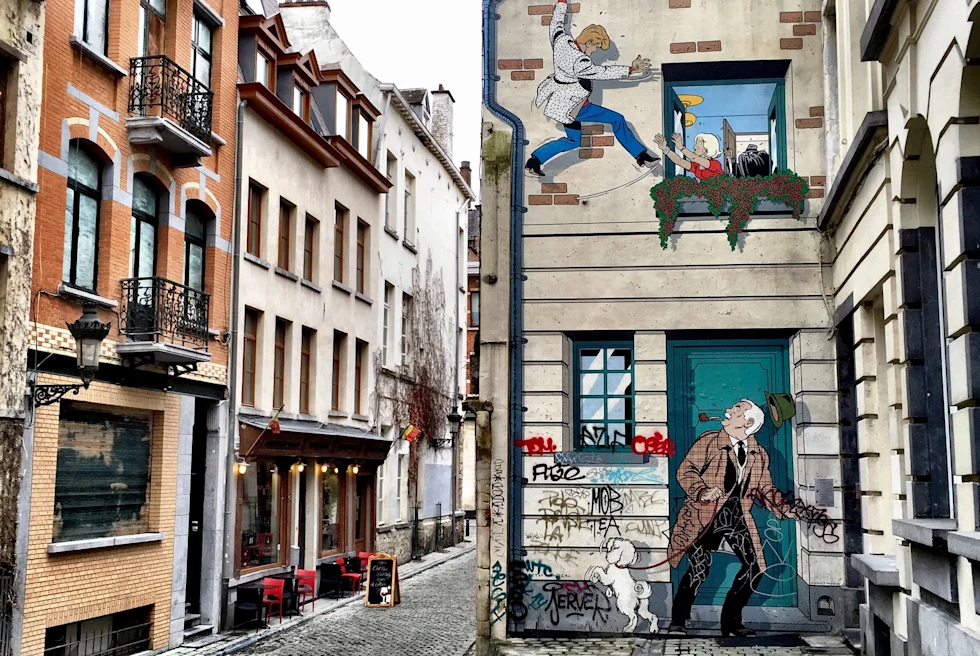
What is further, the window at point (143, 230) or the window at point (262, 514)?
the window at point (262, 514)

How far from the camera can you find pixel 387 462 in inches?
1121

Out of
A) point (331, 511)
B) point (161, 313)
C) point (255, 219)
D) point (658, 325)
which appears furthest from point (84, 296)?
point (331, 511)

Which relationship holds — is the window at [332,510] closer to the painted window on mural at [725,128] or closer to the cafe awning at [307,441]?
the cafe awning at [307,441]

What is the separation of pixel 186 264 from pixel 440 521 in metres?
17.1

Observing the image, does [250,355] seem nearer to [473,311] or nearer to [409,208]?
[409,208]

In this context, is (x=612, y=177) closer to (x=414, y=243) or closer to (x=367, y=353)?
(x=367, y=353)

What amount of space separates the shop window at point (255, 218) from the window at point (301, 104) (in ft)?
7.15

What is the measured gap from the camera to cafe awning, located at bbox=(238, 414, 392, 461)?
19453 mm

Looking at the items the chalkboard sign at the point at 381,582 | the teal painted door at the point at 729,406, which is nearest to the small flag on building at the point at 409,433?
the chalkboard sign at the point at 381,582

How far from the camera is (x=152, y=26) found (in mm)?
17062

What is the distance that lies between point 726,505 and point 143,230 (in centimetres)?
934

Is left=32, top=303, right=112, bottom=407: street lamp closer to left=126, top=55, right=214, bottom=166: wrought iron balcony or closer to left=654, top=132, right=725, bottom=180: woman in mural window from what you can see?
left=126, top=55, right=214, bottom=166: wrought iron balcony

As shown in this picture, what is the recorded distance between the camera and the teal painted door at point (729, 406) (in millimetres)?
13211

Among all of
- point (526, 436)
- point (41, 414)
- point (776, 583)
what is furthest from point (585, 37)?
point (41, 414)
